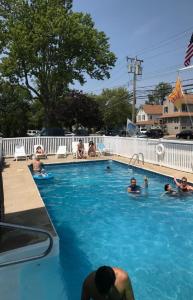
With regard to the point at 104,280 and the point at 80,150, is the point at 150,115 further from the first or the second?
the point at 104,280

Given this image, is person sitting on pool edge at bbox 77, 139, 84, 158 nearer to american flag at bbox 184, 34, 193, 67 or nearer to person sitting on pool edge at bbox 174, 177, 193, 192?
american flag at bbox 184, 34, 193, 67

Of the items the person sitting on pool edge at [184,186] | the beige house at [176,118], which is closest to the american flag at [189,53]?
the person sitting on pool edge at [184,186]

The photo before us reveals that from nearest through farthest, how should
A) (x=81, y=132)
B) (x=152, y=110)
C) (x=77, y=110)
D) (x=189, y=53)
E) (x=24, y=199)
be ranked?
(x=24, y=199) < (x=189, y=53) < (x=77, y=110) < (x=81, y=132) < (x=152, y=110)

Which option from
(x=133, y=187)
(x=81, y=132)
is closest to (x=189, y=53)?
(x=133, y=187)

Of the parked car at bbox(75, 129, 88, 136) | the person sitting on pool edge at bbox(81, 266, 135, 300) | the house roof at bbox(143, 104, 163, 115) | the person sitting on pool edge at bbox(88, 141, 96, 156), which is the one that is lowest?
the person sitting on pool edge at bbox(81, 266, 135, 300)

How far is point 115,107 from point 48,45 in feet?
136

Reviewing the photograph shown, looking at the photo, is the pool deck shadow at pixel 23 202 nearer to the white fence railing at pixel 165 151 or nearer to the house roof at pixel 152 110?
the white fence railing at pixel 165 151

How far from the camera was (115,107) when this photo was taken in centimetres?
6919

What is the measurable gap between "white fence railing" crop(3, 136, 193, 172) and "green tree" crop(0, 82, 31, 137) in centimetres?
1092

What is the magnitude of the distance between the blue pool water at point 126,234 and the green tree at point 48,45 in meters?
16.4

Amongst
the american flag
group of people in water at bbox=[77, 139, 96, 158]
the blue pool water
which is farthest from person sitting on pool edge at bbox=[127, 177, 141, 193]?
group of people in water at bbox=[77, 139, 96, 158]

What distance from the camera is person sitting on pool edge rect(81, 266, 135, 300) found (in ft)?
9.96

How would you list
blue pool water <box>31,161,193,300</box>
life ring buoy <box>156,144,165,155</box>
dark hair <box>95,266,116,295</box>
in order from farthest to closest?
life ring buoy <box>156,144,165,155</box>
blue pool water <box>31,161,193,300</box>
dark hair <box>95,266,116,295</box>

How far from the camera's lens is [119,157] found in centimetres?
2053
